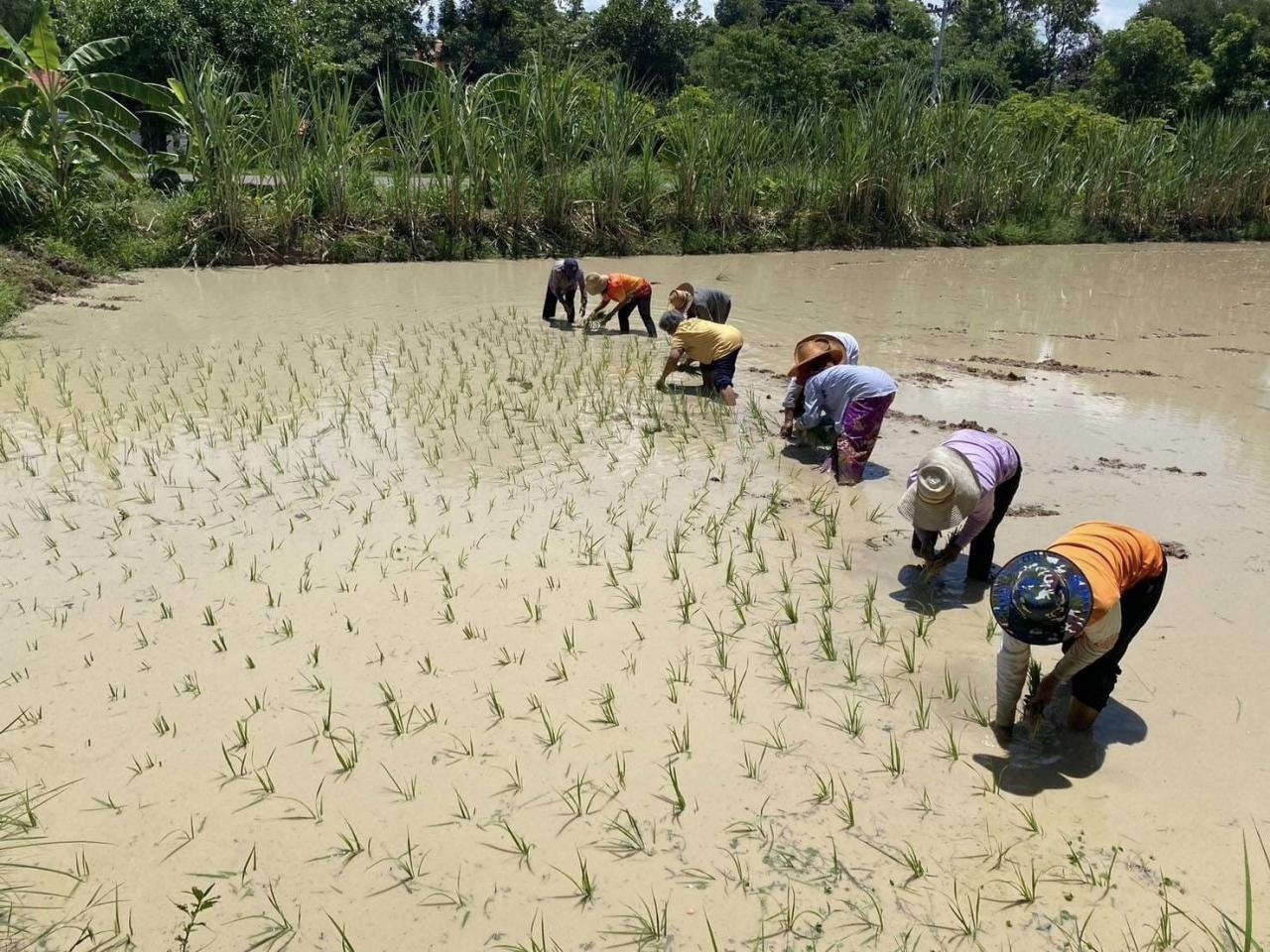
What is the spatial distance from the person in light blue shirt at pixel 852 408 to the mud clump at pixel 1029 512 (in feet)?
2.67

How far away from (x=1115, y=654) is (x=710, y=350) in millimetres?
3969

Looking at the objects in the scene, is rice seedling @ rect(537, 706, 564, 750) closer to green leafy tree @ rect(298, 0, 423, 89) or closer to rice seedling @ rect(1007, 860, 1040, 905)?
rice seedling @ rect(1007, 860, 1040, 905)

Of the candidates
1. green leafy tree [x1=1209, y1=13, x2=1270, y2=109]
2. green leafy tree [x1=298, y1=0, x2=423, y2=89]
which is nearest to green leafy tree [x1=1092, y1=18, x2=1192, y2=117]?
green leafy tree [x1=1209, y1=13, x2=1270, y2=109]

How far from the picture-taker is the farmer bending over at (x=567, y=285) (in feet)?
28.8

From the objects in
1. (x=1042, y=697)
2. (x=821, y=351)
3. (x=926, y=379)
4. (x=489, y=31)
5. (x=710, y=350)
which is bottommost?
(x=1042, y=697)

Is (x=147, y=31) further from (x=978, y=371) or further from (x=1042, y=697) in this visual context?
(x=1042, y=697)

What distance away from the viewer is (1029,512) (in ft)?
15.7

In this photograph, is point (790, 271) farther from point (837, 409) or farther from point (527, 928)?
point (527, 928)

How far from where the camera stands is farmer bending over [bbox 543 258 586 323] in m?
8.77

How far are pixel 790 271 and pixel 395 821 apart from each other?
11.6 meters

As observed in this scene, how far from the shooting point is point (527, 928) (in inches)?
89.7

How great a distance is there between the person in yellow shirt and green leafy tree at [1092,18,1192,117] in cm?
2861

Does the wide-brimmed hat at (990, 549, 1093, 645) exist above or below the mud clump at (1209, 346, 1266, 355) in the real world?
above

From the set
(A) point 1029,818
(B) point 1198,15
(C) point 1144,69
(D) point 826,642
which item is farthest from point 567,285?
(B) point 1198,15
